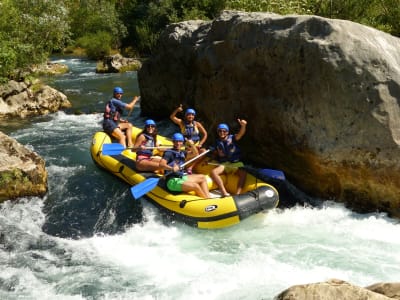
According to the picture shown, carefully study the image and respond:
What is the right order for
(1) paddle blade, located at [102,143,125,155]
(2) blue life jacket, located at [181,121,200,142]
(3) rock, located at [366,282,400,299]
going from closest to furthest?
1. (3) rock, located at [366,282,400,299]
2. (2) blue life jacket, located at [181,121,200,142]
3. (1) paddle blade, located at [102,143,125,155]

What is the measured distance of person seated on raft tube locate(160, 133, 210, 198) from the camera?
21.7 feet

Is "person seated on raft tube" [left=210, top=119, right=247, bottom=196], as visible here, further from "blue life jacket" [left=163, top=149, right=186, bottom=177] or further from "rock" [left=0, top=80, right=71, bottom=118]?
"rock" [left=0, top=80, right=71, bottom=118]

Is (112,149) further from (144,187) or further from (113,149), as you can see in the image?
(144,187)

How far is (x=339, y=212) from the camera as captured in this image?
6.61m

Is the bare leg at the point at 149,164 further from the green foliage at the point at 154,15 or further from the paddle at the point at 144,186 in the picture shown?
the green foliage at the point at 154,15

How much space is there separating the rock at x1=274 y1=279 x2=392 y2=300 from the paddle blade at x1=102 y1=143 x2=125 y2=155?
17.8ft

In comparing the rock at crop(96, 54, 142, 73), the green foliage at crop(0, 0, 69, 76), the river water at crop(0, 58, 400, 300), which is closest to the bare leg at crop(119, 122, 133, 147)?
the river water at crop(0, 58, 400, 300)

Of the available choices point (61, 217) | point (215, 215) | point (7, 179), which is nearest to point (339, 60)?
point (215, 215)

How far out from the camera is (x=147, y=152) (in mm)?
7652

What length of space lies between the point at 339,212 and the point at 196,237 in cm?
222

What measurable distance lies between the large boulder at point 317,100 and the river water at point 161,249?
1.91 ft

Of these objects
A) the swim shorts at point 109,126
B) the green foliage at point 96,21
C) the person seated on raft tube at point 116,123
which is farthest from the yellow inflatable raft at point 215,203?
the green foliage at point 96,21

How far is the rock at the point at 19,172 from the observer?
703 centimetres

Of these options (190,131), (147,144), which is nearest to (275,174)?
(190,131)
